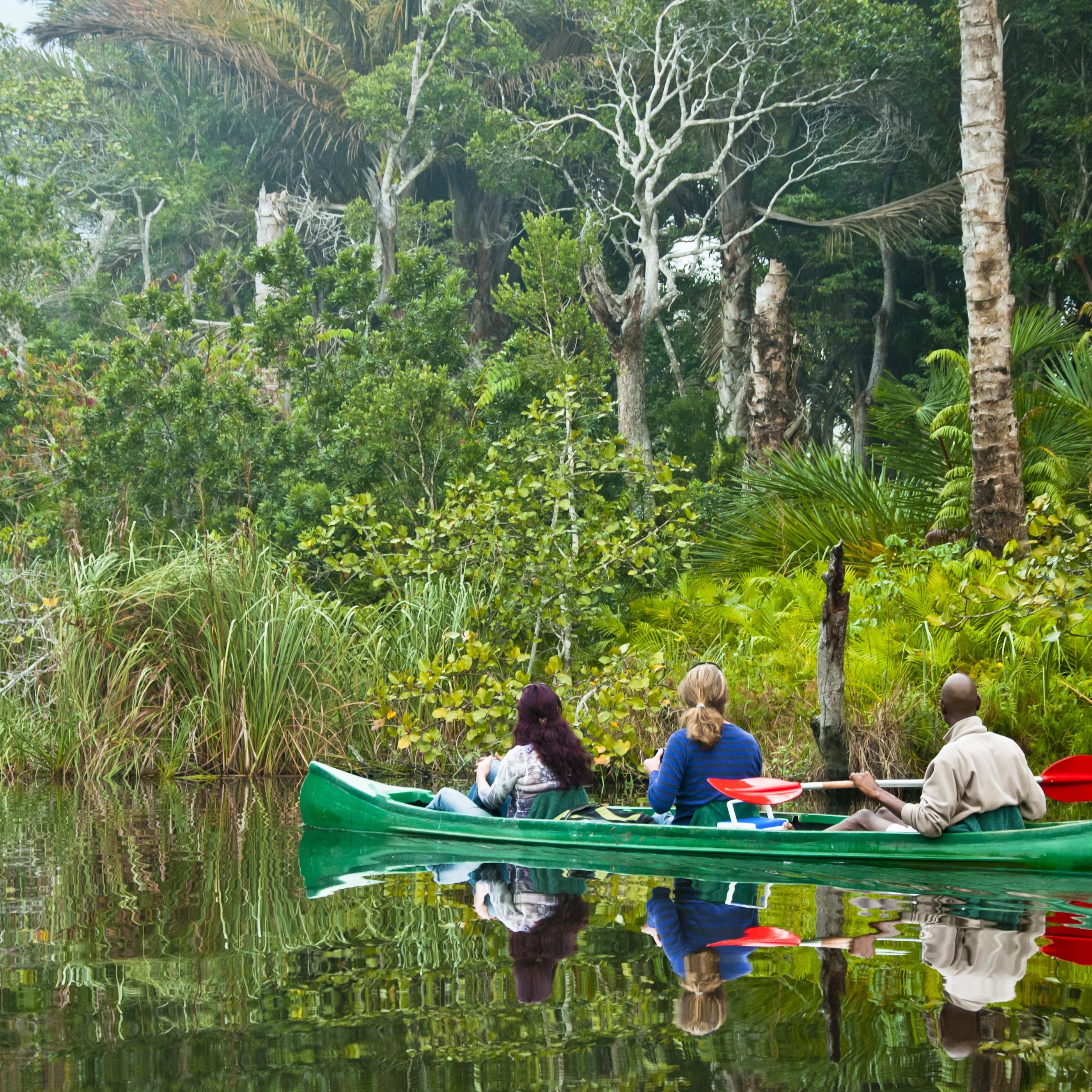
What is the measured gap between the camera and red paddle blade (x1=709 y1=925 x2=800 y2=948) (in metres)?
4.95

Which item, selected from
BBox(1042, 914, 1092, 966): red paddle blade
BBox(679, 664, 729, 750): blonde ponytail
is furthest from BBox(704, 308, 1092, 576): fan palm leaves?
BBox(1042, 914, 1092, 966): red paddle blade

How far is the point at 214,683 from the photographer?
11383 mm

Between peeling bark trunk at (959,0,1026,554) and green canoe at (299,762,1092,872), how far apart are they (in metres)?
5.23

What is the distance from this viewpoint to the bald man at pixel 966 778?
6.50 m

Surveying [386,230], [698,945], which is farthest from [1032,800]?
[386,230]

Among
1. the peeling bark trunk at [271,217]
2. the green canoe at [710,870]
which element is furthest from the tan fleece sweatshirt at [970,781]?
the peeling bark trunk at [271,217]

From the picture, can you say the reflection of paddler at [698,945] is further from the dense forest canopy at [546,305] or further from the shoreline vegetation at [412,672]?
the shoreline vegetation at [412,672]

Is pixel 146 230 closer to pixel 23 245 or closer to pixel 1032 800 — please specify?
pixel 23 245

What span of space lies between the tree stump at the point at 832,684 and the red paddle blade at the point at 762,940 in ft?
13.0

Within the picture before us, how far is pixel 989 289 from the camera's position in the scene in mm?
12047

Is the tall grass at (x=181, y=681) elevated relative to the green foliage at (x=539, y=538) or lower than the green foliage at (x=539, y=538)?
lower

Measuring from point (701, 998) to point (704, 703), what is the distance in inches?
120

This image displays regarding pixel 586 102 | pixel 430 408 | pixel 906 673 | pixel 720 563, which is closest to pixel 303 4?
pixel 586 102

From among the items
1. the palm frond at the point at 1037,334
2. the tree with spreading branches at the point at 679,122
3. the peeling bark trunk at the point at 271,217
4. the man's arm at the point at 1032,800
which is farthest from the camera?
the peeling bark trunk at the point at 271,217
